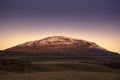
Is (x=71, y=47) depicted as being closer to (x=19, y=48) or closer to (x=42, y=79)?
(x=19, y=48)

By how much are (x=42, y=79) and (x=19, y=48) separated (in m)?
166

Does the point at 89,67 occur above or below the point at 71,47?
below

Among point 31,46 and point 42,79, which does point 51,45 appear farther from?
point 42,79

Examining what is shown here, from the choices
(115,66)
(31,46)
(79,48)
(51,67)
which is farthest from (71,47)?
(51,67)

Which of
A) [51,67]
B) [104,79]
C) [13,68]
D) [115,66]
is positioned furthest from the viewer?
[115,66]

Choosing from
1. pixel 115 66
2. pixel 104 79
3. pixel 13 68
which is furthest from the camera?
pixel 115 66

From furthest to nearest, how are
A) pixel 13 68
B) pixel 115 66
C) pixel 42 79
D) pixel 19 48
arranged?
pixel 19 48
pixel 115 66
pixel 13 68
pixel 42 79

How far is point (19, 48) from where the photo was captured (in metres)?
192

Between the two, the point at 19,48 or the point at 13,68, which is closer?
the point at 13,68

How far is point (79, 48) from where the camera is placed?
641 feet

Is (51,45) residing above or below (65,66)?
above

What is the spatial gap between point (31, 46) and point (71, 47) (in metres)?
30.8

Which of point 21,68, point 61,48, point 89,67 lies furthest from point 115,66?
point 61,48

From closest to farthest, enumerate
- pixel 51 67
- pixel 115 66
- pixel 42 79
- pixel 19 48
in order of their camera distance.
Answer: pixel 42 79
pixel 51 67
pixel 115 66
pixel 19 48
